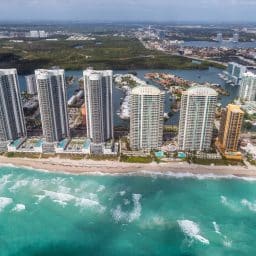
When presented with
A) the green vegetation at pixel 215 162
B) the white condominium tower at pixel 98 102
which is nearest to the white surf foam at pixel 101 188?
the white condominium tower at pixel 98 102

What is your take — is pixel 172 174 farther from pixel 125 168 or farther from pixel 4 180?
pixel 4 180

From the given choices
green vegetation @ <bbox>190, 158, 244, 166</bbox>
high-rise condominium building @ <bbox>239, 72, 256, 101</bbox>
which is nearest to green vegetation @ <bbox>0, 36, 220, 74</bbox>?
high-rise condominium building @ <bbox>239, 72, 256, 101</bbox>

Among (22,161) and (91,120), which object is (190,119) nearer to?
(91,120)

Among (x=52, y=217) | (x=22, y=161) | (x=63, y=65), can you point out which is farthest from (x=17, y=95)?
(x=63, y=65)

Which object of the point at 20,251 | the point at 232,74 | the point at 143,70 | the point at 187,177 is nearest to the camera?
the point at 20,251

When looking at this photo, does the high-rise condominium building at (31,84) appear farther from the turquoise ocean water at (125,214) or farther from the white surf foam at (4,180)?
the white surf foam at (4,180)
